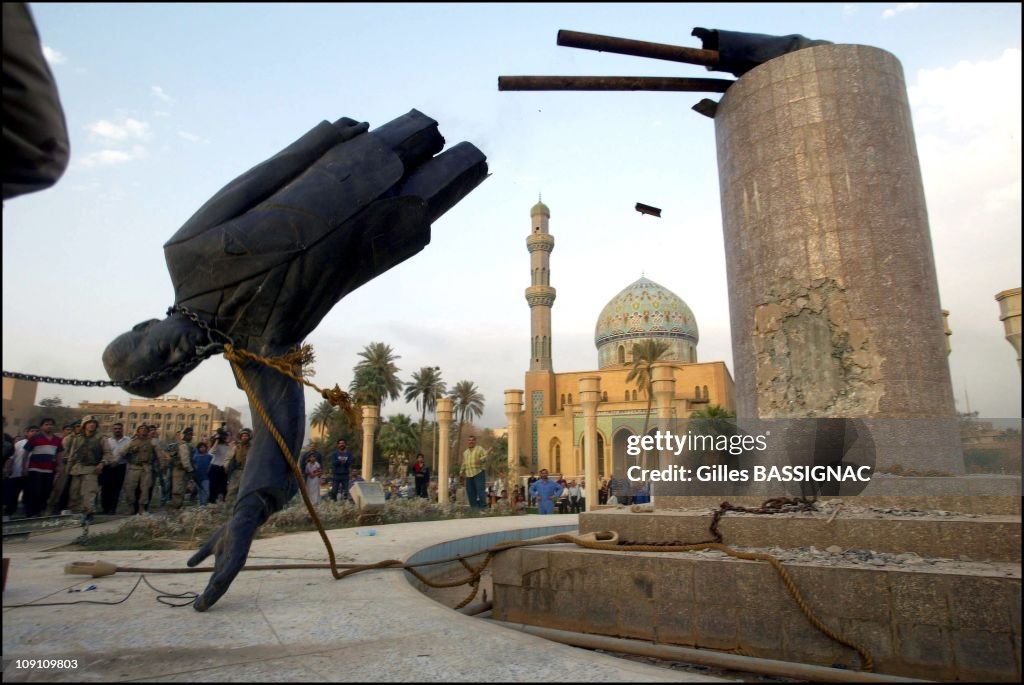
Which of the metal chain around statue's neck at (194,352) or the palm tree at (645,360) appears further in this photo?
the palm tree at (645,360)

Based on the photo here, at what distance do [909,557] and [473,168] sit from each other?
13.6ft

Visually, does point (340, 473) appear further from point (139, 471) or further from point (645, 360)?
point (645, 360)

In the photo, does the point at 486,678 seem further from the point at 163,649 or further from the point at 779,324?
the point at 779,324

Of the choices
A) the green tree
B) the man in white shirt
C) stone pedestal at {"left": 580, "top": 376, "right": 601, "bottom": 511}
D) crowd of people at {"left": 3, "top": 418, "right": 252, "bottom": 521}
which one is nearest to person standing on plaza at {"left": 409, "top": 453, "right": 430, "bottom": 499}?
stone pedestal at {"left": 580, "top": 376, "right": 601, "bottom": 511}

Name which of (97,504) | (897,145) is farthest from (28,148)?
(97,504)

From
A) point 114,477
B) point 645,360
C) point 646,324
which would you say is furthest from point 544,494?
point 646,324

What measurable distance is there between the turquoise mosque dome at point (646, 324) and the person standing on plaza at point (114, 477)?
43495 millimetres

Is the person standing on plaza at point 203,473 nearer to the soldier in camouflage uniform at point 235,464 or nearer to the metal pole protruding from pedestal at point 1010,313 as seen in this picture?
the soldier in camouflage uniform at point 235,464

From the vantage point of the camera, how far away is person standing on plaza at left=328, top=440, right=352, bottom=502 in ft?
46.9

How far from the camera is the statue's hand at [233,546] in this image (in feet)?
11.4

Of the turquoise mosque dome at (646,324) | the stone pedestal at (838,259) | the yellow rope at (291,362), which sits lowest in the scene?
the yellow rope at (291,362)

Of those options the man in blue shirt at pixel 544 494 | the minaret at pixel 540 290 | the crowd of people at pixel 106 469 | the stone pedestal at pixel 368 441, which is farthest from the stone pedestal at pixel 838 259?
the minaret at pixel 540 290

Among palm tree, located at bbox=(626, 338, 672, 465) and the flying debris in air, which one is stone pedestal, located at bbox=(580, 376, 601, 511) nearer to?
the flying debris in air

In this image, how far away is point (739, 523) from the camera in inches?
205
